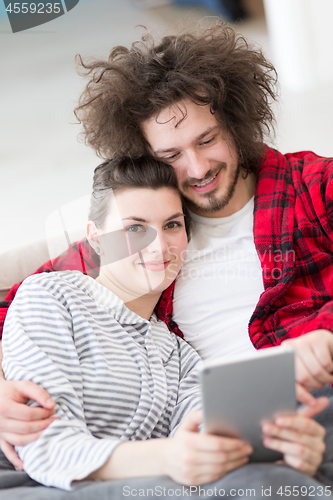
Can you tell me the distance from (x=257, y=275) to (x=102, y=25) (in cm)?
112

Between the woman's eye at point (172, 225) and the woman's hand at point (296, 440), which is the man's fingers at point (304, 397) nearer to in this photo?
the woman's hand at point (296, 440)

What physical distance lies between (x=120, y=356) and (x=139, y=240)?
0.29 metres

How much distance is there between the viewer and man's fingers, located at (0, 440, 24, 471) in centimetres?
82

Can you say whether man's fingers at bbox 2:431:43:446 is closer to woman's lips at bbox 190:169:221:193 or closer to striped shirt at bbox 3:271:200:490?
striped shirt at bbox 3:271:200:490

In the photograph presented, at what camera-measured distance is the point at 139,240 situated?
1090 millimetres

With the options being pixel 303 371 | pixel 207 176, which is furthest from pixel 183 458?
pixel 207 176

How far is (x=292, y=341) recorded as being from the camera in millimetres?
767

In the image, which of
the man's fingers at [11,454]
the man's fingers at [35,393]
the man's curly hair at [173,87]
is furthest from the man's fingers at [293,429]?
the man's curly hair at [173,87]

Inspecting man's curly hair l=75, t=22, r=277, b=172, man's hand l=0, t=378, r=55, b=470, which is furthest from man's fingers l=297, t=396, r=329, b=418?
man's curly hair l=75, t=22, r=277, b=172

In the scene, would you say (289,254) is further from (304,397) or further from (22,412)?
(22,412)

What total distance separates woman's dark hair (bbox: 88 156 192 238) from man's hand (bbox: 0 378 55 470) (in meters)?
0.50

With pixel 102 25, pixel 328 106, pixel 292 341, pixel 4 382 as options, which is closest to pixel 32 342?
pixel 4 382

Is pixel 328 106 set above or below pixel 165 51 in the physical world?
below

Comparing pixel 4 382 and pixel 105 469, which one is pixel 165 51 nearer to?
pixel 4 382
